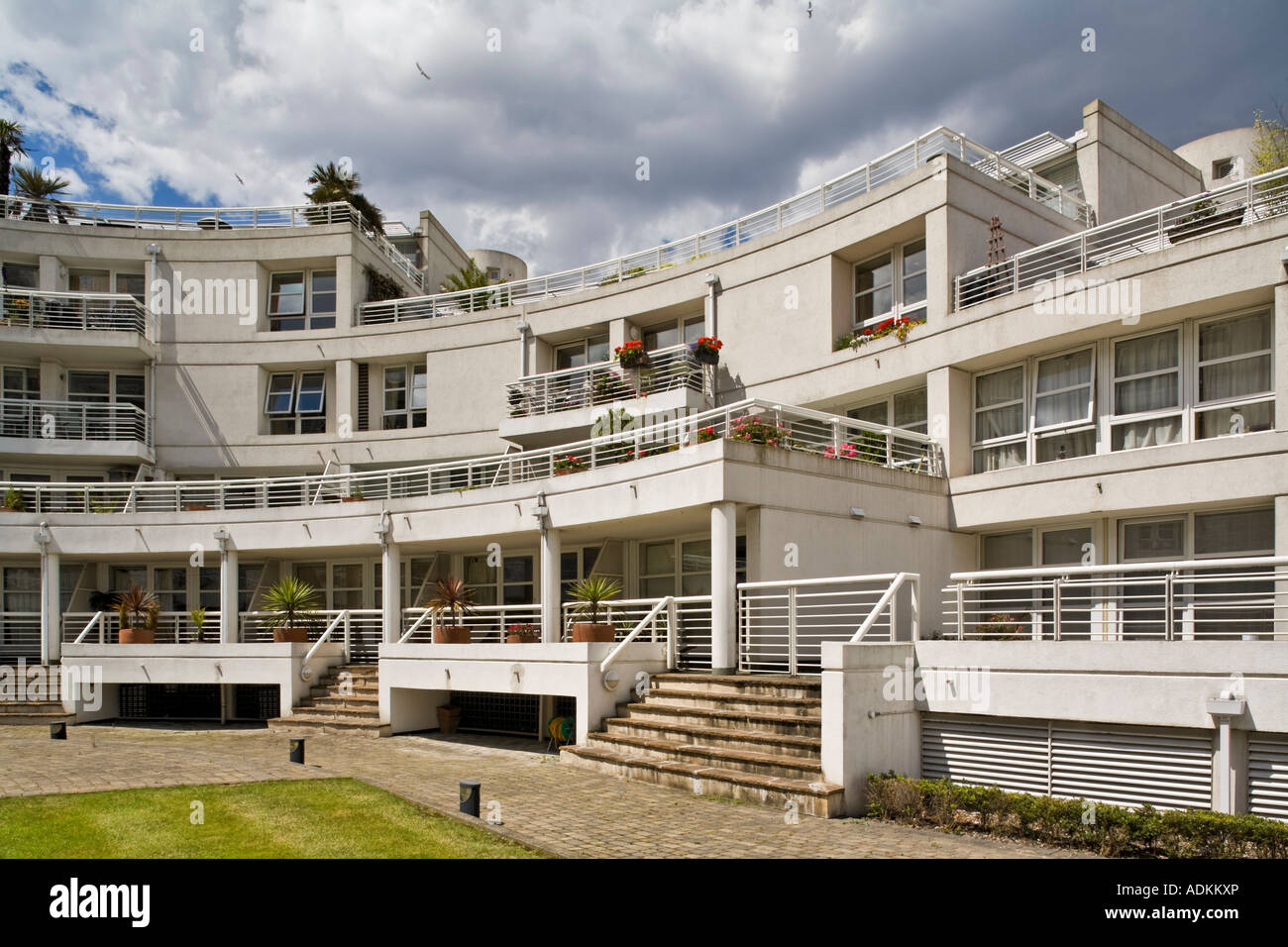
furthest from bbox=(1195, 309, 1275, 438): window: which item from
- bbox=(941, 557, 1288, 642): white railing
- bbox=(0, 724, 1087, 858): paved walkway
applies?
bbox=(0, 724, 1087, 858): paved walkway

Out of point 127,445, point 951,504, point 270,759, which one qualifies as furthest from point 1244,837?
point 127,445

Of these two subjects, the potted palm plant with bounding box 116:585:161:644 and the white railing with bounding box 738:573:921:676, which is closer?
the white railing with bounding box 738:573:921:676

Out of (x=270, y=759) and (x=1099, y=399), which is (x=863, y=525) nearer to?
(x=1099, y=399)

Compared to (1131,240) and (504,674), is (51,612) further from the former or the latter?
(1131,240)

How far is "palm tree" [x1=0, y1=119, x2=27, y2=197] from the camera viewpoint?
31484 millimetres

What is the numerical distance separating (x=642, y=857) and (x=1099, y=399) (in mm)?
11982

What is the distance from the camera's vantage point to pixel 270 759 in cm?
1478

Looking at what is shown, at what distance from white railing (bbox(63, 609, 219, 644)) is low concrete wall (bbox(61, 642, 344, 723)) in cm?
129

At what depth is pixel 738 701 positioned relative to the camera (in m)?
13.4

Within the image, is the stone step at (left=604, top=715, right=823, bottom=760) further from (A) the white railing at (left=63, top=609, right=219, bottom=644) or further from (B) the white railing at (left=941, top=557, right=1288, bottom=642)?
(A) the white railing at (left=63, top=609, right=219, bottom=644)

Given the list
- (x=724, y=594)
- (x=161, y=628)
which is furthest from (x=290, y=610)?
(x=724, y=594)

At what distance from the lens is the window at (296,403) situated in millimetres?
29016
